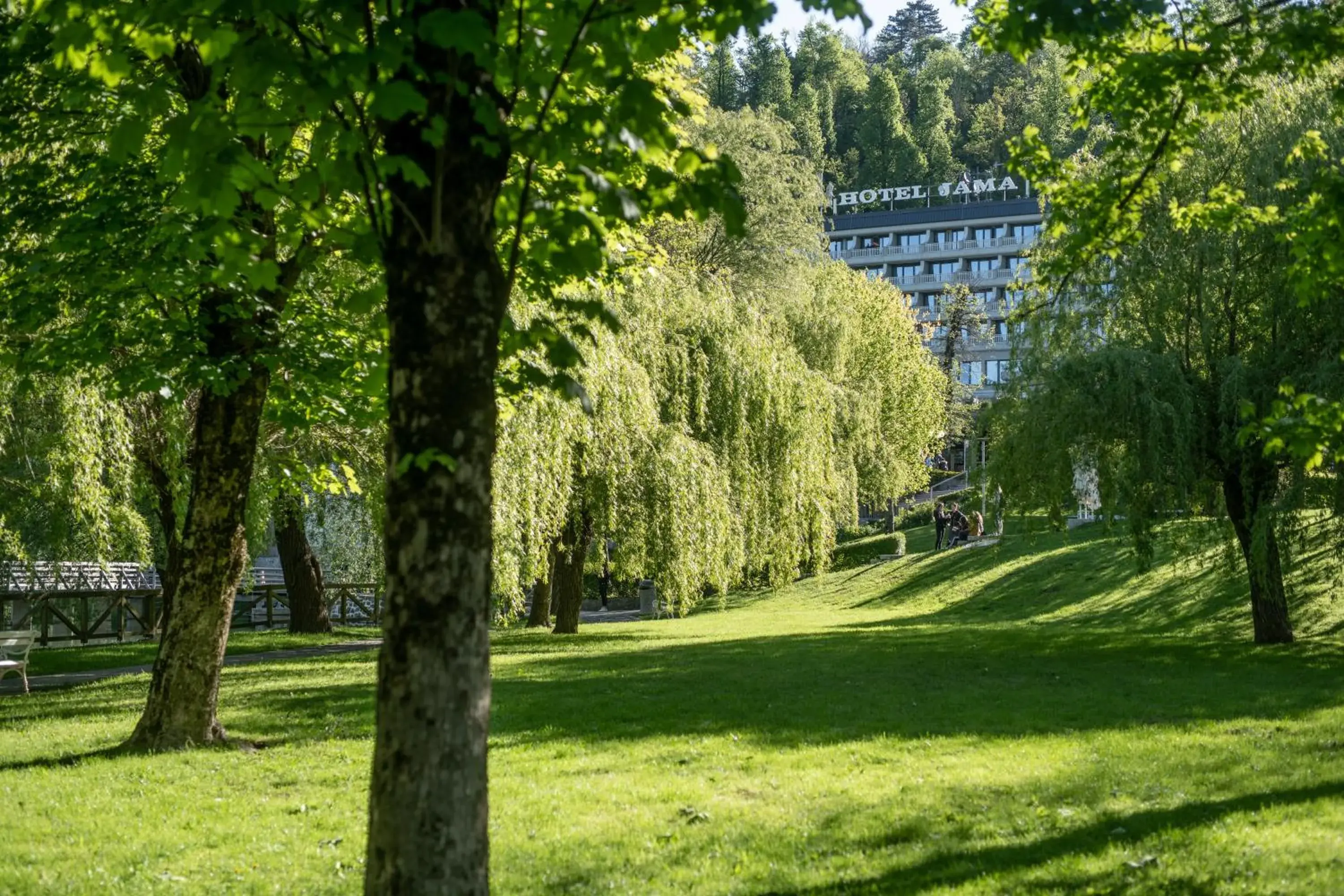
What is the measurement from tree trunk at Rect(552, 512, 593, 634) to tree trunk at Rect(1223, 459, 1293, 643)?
11251 mm

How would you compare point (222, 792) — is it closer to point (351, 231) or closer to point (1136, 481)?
point (351, 231)

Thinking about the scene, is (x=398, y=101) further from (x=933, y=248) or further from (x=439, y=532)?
(x=933, y=248)

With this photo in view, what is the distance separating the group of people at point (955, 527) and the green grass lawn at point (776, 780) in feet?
81.4

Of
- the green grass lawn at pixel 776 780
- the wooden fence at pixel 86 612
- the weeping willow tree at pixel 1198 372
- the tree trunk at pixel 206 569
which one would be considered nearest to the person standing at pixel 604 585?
the wooden fence at pixel 86 612

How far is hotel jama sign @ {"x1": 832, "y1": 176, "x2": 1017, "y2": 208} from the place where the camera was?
111125 millimetres

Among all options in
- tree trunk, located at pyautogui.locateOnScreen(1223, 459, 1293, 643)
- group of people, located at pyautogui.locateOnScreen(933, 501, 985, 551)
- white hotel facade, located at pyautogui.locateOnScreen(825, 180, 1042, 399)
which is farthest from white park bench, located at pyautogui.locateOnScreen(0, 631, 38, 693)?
white hotel facade, located at pyautogui.locateOnScreen(825, 180, 1042, 399)

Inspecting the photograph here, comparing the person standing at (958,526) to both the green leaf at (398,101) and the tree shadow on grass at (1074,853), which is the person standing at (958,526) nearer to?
the tree shadow on grass at (1074,853)

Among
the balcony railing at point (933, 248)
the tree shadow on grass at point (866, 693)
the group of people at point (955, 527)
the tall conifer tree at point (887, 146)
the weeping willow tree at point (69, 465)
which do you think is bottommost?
the tree shadow on grass at point (866, 693)

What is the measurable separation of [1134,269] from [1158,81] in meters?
12.6

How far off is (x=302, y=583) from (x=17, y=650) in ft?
32.7

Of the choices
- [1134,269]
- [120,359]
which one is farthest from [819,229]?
[120,359]

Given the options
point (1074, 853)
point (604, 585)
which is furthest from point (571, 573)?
point (1074, 853)

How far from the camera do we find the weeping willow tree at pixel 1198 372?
61.6 feet

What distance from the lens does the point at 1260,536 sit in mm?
18078
